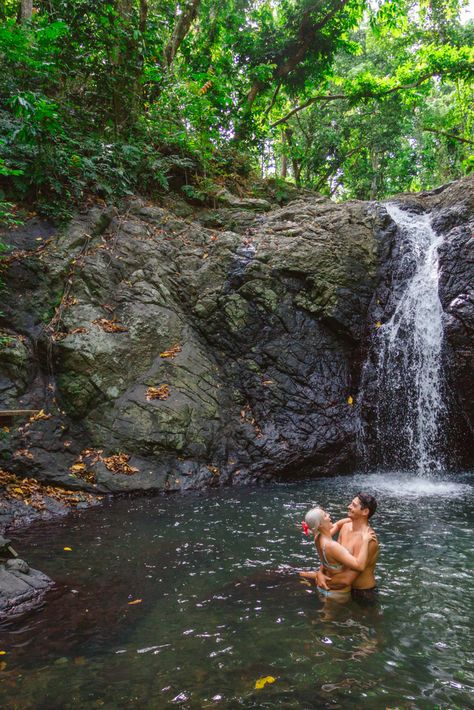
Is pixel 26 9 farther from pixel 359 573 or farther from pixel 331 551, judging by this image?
pixel 359 573

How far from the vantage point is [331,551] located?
3.69 m

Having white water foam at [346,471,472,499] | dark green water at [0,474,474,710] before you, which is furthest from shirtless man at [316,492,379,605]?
white water foam at [346,471,472,499]

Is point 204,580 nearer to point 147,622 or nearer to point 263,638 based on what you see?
point 147,622

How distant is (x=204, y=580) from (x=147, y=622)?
839 millimetres

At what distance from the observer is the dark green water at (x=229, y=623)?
2.62 m

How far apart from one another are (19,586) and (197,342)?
594 centimetres

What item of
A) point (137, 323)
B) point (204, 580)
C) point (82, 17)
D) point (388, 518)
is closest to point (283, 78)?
point (82, 17)

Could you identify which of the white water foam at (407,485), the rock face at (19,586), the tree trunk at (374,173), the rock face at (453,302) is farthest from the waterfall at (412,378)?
the tree trunk at (374,173)

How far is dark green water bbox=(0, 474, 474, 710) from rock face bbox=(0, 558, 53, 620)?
Result: 14 centimetres

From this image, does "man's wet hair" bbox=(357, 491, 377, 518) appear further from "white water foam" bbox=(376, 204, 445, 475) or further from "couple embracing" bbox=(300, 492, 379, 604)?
"white water foam" bbox=(376, 204, 445, 475)

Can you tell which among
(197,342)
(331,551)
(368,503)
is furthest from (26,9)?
(331,551)

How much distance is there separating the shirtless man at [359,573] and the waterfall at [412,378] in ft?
19.5

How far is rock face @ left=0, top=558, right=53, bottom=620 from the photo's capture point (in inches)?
143

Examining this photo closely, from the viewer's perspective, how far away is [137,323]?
8547mm
